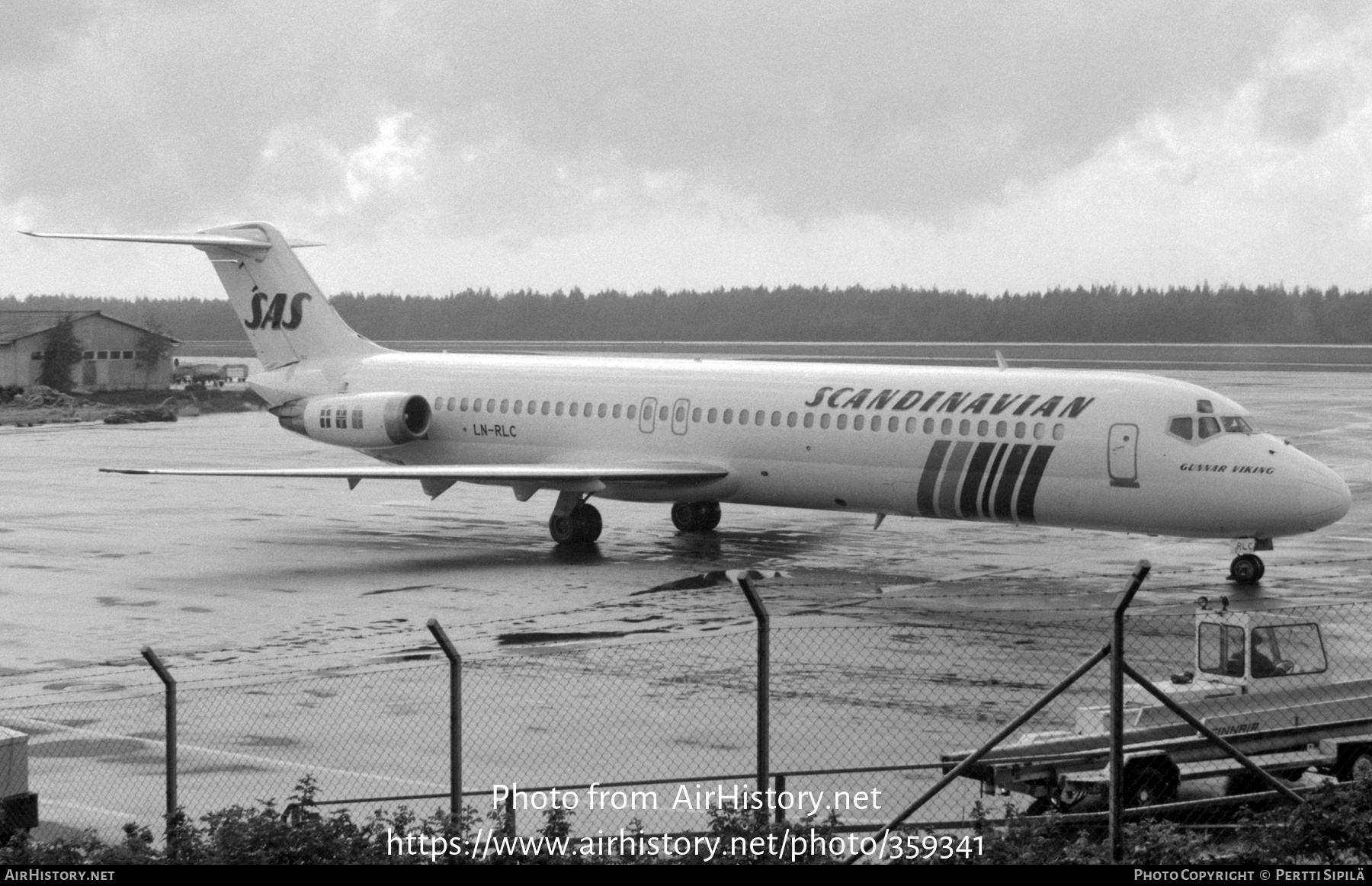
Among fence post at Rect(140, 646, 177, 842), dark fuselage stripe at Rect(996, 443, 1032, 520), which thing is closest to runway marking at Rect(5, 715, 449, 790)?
fence post at Rect(140, 646, 177, 842)

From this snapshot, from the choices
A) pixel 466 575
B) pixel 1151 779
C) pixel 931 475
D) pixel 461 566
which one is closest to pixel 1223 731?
pixel 1151 779

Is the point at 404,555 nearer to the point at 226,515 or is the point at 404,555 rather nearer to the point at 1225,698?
the point at 226,515

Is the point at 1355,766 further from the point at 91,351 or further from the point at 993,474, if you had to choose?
the point at 91,351

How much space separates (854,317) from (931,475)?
117m

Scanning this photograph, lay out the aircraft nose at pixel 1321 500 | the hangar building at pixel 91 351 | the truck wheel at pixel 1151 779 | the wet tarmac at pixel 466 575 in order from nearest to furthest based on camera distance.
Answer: the truck wheel at pixel 1151 779, the wet tarmac at pixel 466 575, the aircraft nose at pixel 1321 500, the hangar building at pixel 91 351

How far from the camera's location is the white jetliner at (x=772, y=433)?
75.9 ft

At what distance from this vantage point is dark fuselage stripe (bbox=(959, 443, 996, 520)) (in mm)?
24141

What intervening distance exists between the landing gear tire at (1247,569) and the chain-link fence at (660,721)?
353 cm

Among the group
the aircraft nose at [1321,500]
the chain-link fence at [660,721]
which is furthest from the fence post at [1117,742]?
the aircraft nose at [1321,500]

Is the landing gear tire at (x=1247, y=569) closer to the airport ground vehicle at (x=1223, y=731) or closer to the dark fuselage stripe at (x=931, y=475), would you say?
the dark fuselage stripe at (x=931, y=475)

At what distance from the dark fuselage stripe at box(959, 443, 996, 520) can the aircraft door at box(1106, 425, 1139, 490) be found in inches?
64.3

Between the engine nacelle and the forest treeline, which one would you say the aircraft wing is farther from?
the forest treeline

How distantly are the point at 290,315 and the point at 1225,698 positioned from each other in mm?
23374

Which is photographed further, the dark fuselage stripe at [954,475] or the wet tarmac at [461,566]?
the dark fuselage stripe at [954,475]
